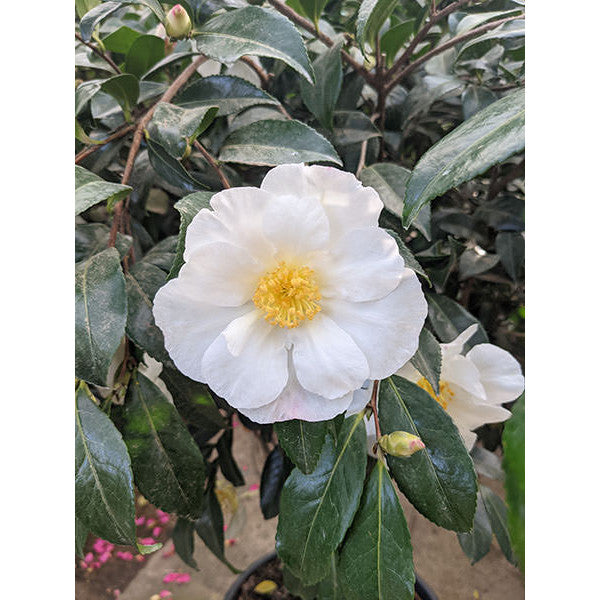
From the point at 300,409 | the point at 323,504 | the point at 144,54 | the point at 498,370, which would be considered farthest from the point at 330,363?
the point at 144,54

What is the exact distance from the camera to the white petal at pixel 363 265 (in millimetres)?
365

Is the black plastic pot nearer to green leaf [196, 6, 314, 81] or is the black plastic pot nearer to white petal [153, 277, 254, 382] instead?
white petal [153, 277, 254, 382]

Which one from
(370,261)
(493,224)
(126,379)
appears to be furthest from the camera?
(493,224)

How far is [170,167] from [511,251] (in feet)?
1.42

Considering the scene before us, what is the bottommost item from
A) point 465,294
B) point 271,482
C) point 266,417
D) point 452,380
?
point 271,482

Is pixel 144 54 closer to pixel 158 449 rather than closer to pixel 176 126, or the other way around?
pixel 176 126

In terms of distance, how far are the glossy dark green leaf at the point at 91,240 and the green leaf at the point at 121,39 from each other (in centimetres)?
28

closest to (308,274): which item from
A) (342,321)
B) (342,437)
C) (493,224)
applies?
(342,321)

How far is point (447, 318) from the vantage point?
630 millimetres

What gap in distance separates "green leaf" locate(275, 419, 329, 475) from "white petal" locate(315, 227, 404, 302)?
10 centimetres

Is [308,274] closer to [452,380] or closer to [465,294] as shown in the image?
[452,380]

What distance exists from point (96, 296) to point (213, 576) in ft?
3.56

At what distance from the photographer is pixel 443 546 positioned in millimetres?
1272

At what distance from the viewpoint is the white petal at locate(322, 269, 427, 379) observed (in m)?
0.37
